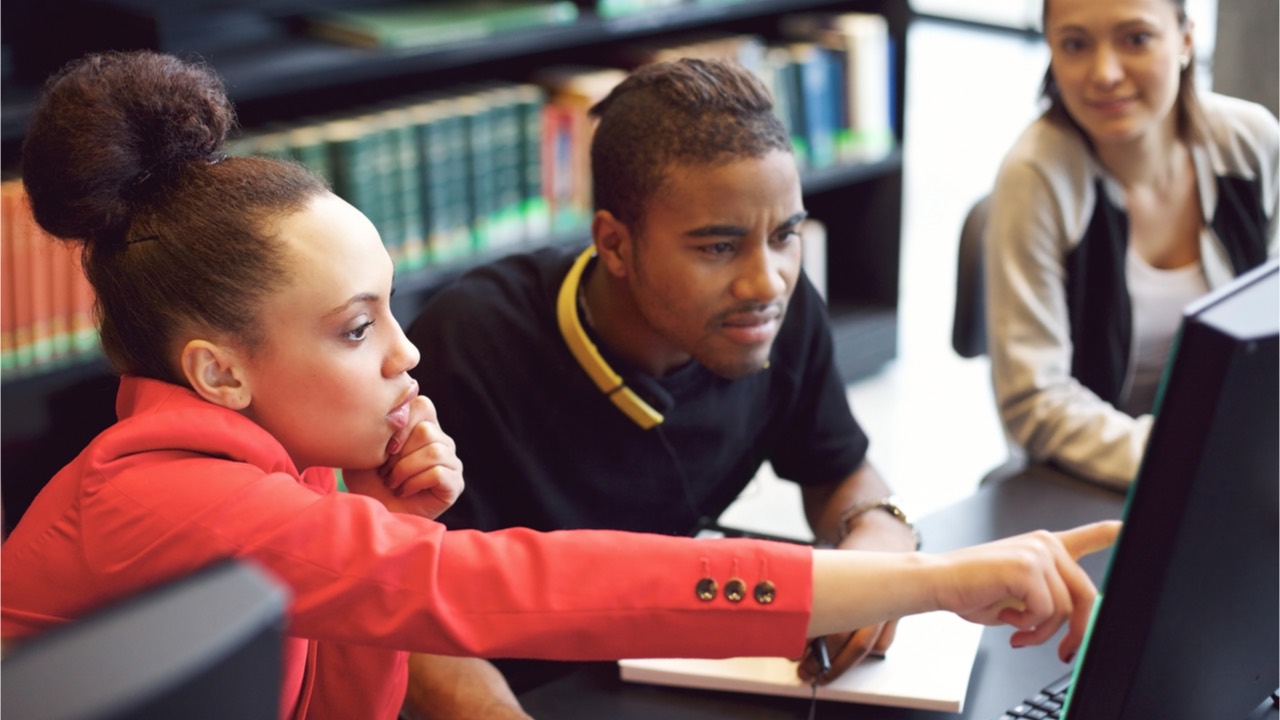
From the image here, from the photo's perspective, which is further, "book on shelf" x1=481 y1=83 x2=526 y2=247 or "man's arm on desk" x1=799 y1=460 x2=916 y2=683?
"book on shelf" x1=481 y1=83 x2=526 y2=247

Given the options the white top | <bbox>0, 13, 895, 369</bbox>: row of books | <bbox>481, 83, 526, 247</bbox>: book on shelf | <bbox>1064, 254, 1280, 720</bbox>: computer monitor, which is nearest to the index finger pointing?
<bbox>1064, 254, 1280, 720</bbox>: computer monitor

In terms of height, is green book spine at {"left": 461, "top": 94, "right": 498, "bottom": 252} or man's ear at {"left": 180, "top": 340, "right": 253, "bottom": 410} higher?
man's ear at {"left": 180, "top": 340, "right": 253, "bottom": 410}

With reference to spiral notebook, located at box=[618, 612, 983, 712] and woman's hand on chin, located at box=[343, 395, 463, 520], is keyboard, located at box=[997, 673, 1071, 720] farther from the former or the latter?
woman's hand on chin, located at box=[343, 395, 463, 520]

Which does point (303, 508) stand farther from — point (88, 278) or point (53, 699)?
point (53, 699)

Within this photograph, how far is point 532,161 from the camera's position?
3045 millimetres

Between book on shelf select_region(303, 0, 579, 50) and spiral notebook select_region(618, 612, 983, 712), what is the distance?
5.75 feet

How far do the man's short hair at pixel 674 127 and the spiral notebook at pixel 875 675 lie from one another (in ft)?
1.59

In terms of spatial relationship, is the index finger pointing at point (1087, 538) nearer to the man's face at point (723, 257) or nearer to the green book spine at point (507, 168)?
the man's face at point (723, 257)

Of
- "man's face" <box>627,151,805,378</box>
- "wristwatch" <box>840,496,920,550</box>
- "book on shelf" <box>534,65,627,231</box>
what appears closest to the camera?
"man's face" <box>627,151,805,378</box>

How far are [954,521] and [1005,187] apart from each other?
0.58 meters

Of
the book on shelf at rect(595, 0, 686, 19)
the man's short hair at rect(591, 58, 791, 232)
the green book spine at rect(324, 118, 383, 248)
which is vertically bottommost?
the green book spine at rect(324, 118, 383, 248)

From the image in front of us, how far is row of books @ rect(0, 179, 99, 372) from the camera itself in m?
2.42

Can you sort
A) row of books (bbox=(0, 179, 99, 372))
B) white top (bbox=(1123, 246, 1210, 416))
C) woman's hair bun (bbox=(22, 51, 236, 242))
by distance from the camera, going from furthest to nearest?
row of books (bbox=(0, 179, 99, 372)), white top (bbox=(1123, 246, 1210, 416)), woman's hair bun (bbox=(22, 51, 236, 242))

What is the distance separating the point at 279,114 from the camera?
9.61 feet
